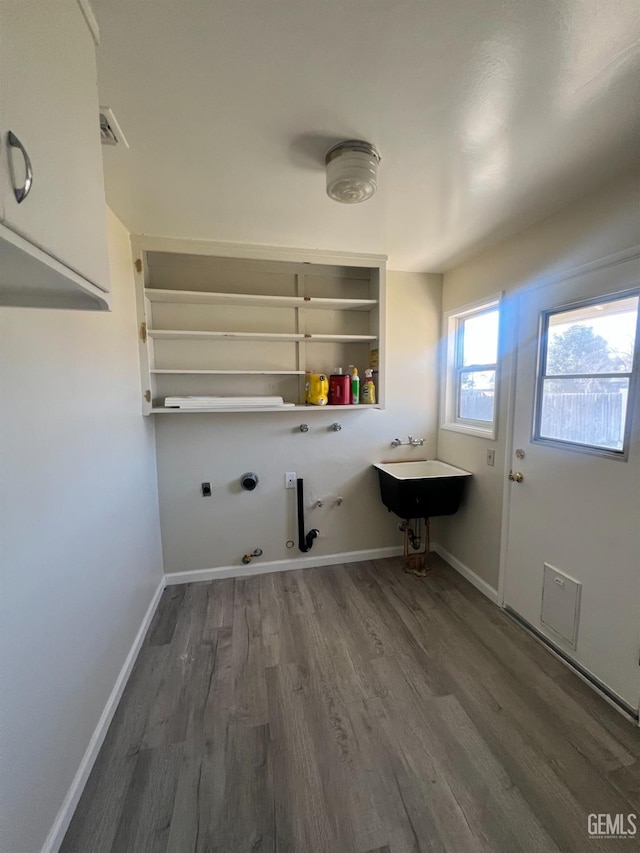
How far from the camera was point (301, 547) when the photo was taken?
2723mm

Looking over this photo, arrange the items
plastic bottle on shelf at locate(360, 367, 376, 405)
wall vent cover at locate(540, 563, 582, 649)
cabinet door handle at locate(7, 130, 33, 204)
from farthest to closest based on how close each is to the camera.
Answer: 1. plastic bottle on shelf at locate(360, 367, 376, 405)
2. wall vent cover at locate(540, 563, 582, 649)
3. cabinet door handle at locate(7, 130, 33, 204)

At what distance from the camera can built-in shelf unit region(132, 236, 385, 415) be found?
225 cm

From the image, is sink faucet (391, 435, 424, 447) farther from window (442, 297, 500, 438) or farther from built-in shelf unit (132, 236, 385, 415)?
built-in shelf unit (132, 236, 385, 415)

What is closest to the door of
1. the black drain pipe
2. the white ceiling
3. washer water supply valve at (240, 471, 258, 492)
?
the white ceiling

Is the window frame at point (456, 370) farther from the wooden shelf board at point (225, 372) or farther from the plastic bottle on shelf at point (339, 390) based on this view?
the wooden shelf board at point (225, 372)

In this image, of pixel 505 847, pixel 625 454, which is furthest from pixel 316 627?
pixel 625 454

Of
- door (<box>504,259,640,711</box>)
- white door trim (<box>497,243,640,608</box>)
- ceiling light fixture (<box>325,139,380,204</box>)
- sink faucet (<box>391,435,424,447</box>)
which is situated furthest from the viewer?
sink faucet (<box>391,435,424,447</box>)

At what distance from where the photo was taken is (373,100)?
109 cm

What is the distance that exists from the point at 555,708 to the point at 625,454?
1226mm

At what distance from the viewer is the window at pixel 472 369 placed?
2.37 meters

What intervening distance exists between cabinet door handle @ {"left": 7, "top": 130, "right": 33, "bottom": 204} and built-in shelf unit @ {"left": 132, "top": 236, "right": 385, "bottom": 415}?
166cm

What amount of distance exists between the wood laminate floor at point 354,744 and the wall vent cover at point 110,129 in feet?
7.76

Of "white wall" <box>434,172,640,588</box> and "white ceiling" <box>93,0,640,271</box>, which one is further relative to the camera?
"white wall" <box>434,172,640,588</box>

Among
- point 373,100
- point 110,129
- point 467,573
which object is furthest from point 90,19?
point 467,573
